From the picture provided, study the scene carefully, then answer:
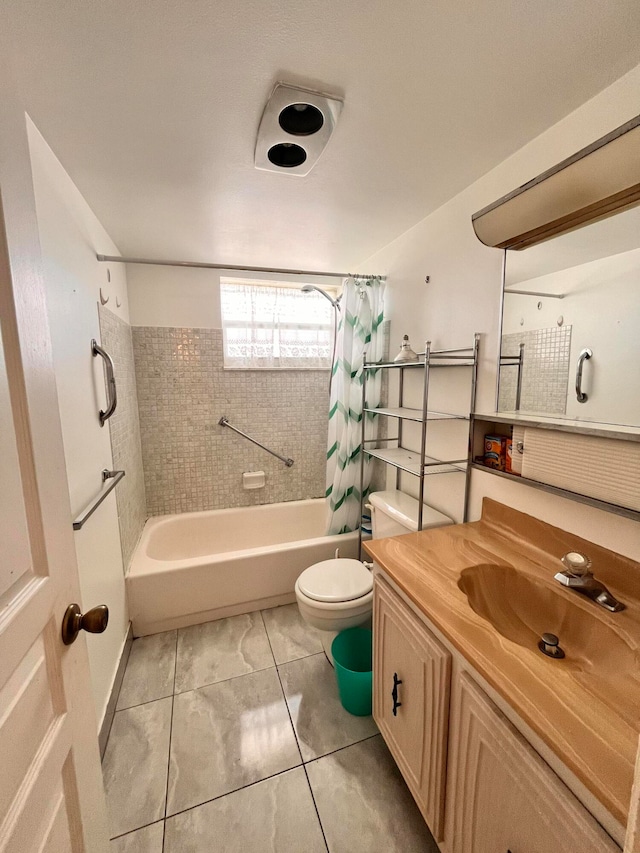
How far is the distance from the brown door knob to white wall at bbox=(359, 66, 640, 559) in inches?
52.0

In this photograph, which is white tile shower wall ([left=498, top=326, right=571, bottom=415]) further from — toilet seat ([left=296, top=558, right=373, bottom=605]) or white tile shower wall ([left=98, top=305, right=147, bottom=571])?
white tile shower wall ([left=98, top=305, right=147, bottom=571])

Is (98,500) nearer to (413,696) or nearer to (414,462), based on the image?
(413,696)

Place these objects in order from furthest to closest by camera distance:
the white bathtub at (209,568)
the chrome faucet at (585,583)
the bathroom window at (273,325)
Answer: the bathroom window at (273,325)
the white bathtub at (209,568)
the chrome faucet at (585,583)

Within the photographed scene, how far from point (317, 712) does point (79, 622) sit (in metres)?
1.29

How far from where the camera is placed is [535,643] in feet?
3.21

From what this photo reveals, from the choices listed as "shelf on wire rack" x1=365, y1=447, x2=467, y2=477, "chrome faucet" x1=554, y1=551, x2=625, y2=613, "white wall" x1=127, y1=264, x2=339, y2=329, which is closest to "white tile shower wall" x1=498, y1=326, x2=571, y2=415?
"shelf on wire rack" x1=365, y1=447, x2=467, y2=477

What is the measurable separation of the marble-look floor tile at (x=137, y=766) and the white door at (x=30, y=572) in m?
0.66

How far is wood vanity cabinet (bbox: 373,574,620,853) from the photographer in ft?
1.97

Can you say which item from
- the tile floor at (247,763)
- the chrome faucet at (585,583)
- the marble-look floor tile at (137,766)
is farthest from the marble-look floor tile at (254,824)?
the chrome faucet at (585,583)

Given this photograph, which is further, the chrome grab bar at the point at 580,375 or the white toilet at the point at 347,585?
the white toilet at the point at 347,585

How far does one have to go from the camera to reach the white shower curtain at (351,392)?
217 cm

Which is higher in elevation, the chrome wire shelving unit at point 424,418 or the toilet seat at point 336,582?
the chrome wire shelving unit at point 424,418

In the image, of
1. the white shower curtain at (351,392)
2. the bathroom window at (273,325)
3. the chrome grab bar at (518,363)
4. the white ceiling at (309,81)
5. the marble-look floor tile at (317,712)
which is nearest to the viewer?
the white ceiling at (309,81)

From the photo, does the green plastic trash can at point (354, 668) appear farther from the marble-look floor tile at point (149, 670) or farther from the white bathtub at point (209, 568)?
the marble-look floor tile at point (149, 670)
